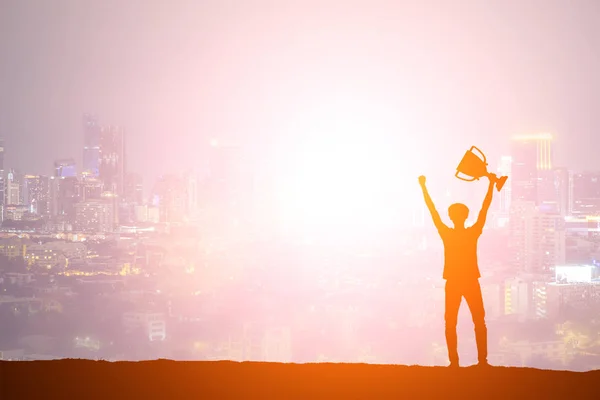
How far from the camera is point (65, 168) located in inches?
1706

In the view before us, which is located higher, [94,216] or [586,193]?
[586,193]

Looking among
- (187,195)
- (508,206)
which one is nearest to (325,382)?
(508,206)

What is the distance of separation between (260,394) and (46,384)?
1483 millimetres

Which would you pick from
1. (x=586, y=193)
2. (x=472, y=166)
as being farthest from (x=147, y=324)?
(x=472, y=166)

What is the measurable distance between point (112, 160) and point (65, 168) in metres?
5.96

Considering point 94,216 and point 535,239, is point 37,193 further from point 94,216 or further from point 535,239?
point 535,239

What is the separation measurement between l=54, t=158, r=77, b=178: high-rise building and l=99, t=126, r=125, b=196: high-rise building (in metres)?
2.43

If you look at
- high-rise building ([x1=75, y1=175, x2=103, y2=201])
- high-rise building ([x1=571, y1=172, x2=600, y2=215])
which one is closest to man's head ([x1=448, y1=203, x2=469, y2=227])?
high-rise building ([x1=571, y1=172, x2=600, y2=215])

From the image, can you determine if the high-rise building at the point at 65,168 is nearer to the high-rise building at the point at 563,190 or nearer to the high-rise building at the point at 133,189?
the high-rise building at the point at 133,189

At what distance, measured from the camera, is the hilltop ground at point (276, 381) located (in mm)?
4480

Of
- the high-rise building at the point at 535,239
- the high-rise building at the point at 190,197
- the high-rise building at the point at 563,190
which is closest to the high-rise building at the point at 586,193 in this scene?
the high-rise building at the point at 563,190

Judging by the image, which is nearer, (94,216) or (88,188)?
(94,216)

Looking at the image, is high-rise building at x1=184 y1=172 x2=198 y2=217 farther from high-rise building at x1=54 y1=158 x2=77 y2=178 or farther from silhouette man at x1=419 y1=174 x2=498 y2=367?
silhouette man at x1=419 y1=174 x2=498 y2=367

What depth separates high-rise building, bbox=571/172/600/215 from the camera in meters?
41.5
